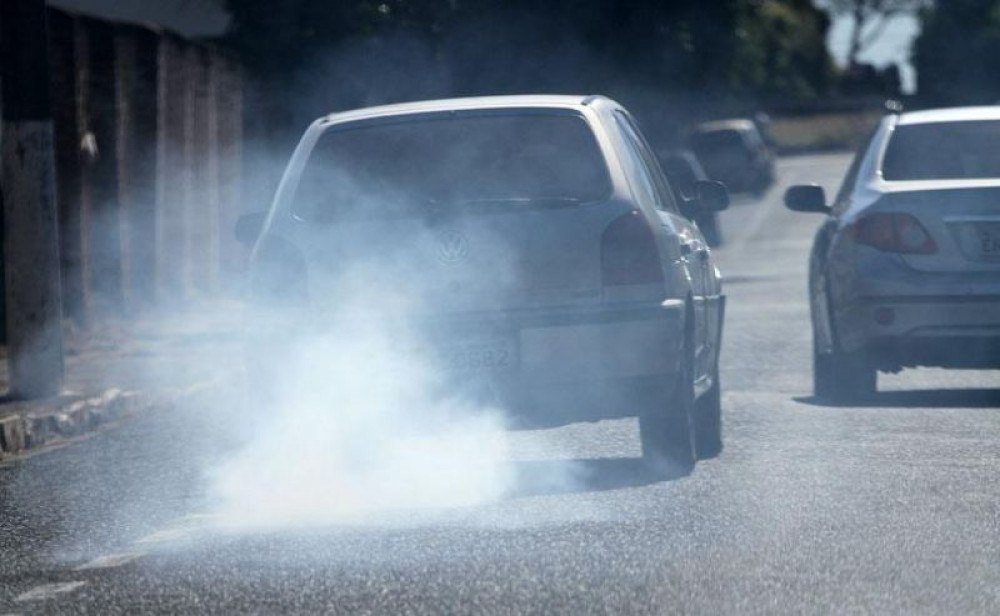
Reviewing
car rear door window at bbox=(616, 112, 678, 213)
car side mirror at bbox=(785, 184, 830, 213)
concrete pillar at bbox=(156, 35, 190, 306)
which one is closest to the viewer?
car rear door window at bbox=(616, 112, 678, 213)

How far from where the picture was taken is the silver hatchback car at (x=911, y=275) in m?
11.6

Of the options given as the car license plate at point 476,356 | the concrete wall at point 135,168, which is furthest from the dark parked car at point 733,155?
the car license plate at point 476,356

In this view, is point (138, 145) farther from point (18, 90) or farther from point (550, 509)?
point (550, 509)

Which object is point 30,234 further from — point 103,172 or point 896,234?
point 103,172

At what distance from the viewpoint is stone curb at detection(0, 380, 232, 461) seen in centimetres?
1216

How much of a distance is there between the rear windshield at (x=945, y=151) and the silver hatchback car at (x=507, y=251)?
3279mm

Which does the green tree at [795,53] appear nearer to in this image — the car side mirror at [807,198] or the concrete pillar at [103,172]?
the concrete pillar at [103,172]

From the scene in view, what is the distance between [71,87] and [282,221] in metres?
11.3

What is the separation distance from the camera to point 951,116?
1274cm

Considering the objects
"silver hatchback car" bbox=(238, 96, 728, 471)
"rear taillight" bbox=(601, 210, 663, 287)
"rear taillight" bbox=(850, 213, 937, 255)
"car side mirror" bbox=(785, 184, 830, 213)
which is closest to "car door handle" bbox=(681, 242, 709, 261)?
"silver hatchback car" bbox=(238, 96, 728, 471)

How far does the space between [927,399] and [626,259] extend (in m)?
4.07

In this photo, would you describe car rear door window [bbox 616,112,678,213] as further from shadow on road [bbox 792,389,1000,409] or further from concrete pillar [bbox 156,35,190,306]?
concrete pillar [bbox 156,35,190,306]

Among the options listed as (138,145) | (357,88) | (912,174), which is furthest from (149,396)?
(357,88)

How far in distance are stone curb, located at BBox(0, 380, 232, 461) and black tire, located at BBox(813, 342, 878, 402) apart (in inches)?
152
